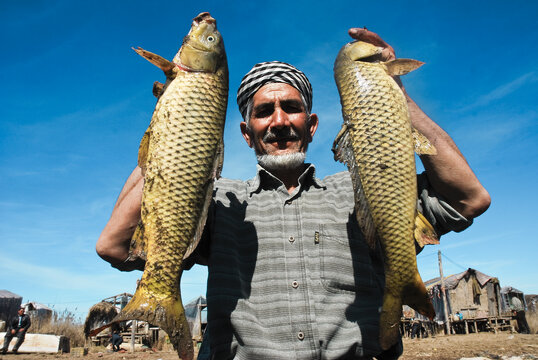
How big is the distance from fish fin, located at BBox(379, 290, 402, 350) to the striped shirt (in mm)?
275

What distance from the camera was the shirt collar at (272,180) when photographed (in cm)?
356

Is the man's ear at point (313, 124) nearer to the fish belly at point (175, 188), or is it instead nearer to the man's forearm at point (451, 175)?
the man's forearm at point (451, 175)

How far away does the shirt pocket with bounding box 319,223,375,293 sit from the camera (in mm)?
2924

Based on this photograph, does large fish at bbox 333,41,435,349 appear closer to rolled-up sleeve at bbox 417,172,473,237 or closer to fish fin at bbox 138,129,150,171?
rolled-up sleeve at bbox 417,172,473,237

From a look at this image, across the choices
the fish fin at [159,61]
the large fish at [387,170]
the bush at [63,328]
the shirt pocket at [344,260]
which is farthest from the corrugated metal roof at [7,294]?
the large fish at [387,170]

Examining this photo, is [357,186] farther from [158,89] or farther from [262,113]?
[158,89]

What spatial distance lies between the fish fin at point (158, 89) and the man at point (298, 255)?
0.61 metres

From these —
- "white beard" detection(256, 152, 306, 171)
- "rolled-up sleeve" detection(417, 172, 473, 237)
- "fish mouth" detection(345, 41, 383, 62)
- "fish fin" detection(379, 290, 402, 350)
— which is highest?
"fish mouth" detection(345, 41, 383, 62)

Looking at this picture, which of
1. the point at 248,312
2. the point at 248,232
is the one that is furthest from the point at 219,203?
the point at 248,312

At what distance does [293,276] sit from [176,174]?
46.7 inches

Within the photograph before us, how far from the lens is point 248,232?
3.20 meters

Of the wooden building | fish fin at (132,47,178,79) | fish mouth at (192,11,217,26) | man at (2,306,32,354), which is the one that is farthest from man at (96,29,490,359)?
the wooden building

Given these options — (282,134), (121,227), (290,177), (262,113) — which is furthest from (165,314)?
(262,113)

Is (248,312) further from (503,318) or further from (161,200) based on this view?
(503,318)
